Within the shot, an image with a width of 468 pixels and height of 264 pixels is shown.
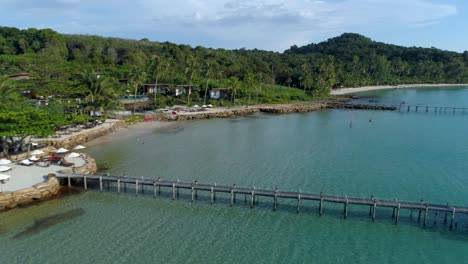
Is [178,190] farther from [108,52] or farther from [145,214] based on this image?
[108,52]

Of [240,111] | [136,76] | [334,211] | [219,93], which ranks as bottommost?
[334,211]

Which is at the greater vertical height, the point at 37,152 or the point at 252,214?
the point at 37,152

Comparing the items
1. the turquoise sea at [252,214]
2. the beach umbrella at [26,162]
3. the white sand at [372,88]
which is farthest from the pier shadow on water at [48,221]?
the white sand at [372,88]

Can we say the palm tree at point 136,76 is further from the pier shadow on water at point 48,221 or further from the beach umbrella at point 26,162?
the pier shadow on water at point 48,221

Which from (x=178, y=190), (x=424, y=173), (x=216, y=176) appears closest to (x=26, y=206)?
(x=178, y=190)

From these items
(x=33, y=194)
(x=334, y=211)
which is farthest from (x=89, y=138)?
(x=334, y=211)

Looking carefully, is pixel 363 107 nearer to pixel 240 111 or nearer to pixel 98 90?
pixel 240 111
